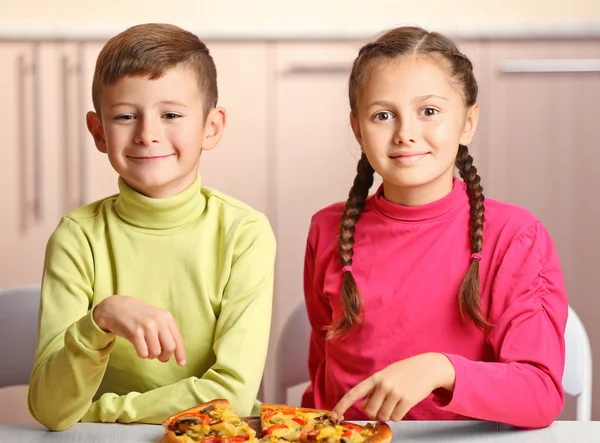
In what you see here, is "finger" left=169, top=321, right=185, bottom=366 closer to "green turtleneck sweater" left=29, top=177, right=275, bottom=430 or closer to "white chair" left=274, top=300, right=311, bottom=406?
"green turtleneck sweater" left=29, top=177, right=275, bottom=430

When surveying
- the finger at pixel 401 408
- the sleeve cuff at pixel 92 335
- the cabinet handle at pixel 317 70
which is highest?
the cabinet handle at pixel 317 70

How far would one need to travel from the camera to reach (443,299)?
4.12ft

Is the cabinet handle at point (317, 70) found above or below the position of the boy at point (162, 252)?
above

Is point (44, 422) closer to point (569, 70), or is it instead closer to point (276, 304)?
point (276, 304)

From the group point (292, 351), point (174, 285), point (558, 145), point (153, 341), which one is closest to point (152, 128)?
point (174, 285)

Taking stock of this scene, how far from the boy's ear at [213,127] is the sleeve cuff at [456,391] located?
1.48 feet

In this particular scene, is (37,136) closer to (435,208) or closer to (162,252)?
(162,252)

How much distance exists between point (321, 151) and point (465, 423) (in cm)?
155

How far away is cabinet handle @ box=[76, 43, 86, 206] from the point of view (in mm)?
2523

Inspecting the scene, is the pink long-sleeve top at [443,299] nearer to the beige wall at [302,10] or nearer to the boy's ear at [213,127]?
the boy's ear at [213,127]

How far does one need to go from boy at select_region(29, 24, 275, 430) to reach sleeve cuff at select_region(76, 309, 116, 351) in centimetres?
9

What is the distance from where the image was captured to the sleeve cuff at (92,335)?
3.46 ft

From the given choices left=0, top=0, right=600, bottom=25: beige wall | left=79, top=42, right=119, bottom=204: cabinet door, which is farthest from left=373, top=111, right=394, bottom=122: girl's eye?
left=0, top=0, right=600, bottom=25: beige wall

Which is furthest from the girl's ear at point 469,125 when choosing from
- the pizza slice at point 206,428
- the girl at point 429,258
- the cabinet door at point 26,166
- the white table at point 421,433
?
the cabinet door at point 26,166
